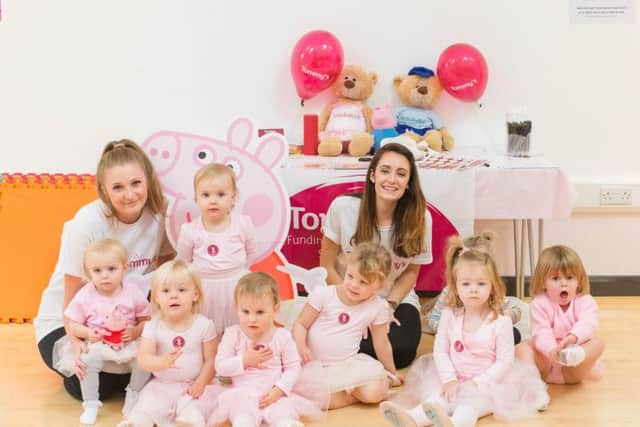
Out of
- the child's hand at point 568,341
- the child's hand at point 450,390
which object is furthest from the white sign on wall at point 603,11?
the child's hand at point 450,390

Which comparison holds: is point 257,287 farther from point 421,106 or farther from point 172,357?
point 421,106

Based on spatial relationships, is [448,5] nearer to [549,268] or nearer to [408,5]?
[408,5]

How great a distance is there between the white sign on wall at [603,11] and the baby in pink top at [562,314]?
1.27 meters

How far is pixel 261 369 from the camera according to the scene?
2396mm

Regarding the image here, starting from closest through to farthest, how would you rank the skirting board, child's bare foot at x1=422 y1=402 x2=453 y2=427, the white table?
child's bare foot at x1=422 y1=402 x2=453 y2=427 → the white table → the skirting board

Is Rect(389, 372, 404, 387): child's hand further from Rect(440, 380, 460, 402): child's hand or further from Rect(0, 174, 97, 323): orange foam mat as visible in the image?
Rect(0, 174, 97, 323): orange foam mat

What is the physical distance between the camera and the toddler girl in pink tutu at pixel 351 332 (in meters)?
2.47

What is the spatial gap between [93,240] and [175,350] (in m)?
0.46

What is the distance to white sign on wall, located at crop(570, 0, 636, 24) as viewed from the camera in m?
3.42

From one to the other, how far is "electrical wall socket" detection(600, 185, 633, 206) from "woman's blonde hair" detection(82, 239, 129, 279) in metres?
2.07

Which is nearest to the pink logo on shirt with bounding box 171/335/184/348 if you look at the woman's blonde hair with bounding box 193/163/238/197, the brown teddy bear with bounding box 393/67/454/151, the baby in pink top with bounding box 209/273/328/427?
the baby in pink top with bounding box 209/273/328/427

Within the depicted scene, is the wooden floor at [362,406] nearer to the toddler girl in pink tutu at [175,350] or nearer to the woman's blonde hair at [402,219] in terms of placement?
the toddler girl in pink tutu at [175,350]

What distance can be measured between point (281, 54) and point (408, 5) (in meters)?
0.57

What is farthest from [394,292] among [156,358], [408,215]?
[156,358]
